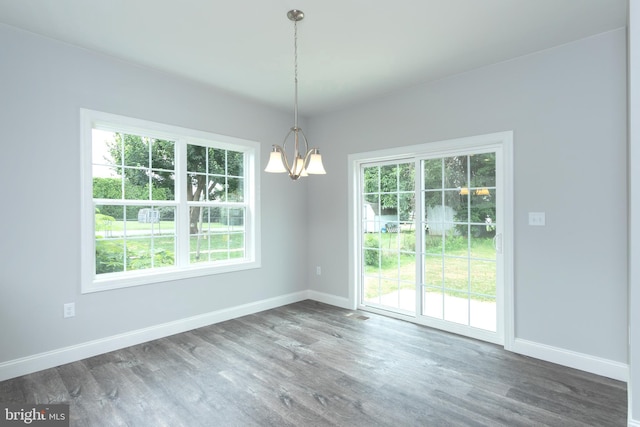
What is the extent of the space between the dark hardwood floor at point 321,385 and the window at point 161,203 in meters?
0.84

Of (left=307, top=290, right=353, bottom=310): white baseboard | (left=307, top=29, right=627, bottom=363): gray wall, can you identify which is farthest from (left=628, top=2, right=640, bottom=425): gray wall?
(left=307, top=290, right=353, bottom=310): white baseboard

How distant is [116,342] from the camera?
10.6 ft

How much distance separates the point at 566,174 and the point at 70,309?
4.56m

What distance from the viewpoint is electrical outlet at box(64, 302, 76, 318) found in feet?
9.66

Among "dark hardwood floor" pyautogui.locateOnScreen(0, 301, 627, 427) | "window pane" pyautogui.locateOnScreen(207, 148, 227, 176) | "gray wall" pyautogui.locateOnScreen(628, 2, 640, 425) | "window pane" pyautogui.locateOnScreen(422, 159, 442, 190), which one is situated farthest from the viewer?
"window pane" pyautogui.locateOnScreen(207, 148, 227, 176)

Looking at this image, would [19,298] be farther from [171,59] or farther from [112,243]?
[171,59]

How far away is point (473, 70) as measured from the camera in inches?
135

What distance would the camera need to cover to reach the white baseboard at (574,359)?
2660 mm

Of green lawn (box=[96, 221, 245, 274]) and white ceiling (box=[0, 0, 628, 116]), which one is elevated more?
white ceiling (box=[0, 0, 628, 116])

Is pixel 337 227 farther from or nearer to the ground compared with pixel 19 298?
farther from the ground

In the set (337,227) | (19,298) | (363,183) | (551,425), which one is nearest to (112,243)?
(19,298)

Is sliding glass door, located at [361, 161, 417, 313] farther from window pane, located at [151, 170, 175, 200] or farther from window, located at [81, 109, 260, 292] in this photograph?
window pane, located at [151, 170, 175, 200]

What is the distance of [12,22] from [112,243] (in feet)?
6.45

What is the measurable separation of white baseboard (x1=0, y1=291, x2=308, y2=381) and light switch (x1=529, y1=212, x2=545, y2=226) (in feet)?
10.7
